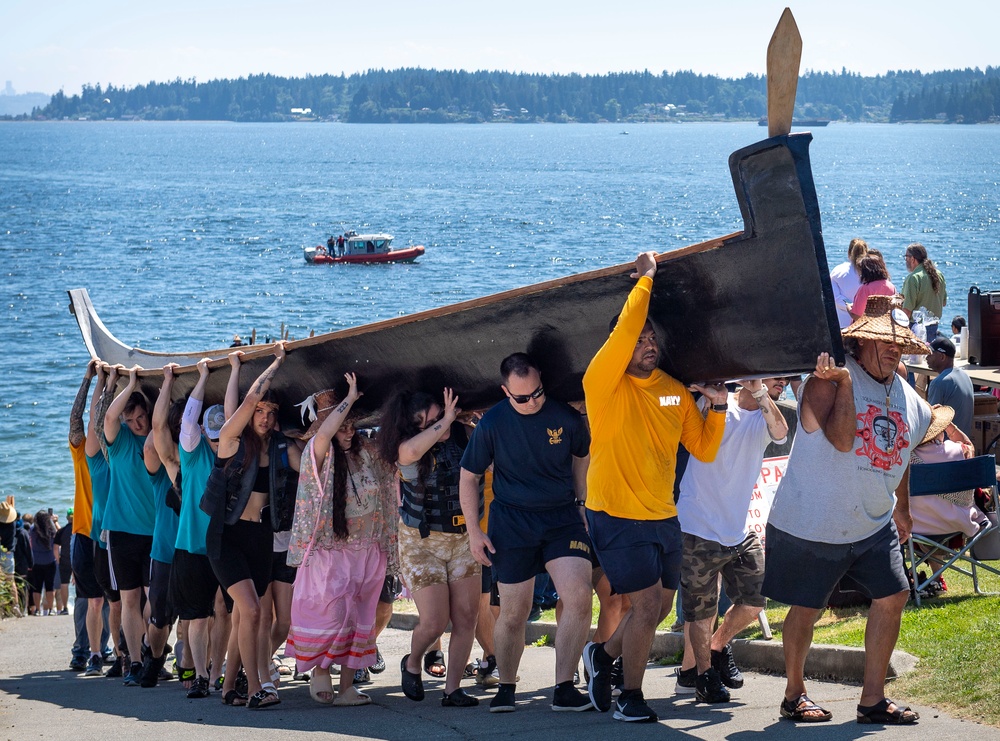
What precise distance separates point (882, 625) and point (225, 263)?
62.2 metres

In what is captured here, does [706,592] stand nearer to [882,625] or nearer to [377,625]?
[882,625]

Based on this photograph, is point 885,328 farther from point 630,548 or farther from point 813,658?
point 813,658

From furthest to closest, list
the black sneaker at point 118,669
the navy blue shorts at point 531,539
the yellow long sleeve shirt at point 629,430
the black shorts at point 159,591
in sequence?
the black sneaker at point 118,669 < the black shorts at point 159,591 < the navy blue shorts at point 531,539 < the yellow long sleeve shirt at point 629,430

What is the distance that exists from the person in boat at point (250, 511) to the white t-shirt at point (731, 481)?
232 cm

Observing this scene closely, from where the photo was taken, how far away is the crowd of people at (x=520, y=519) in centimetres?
571

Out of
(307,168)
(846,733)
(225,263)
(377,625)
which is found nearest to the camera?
(846,733)

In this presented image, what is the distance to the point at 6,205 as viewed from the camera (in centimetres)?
9825

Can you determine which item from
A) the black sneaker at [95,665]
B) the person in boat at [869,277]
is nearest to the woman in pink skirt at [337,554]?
the black sneaker at [95,665]

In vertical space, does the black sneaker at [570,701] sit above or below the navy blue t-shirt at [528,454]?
below

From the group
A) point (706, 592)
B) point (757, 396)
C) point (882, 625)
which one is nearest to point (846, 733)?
point (882, 625)

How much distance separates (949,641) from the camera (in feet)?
21.2

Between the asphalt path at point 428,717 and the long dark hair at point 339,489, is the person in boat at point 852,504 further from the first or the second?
the long dark hair at point 339,489

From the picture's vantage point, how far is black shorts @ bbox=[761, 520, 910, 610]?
18.6 feet

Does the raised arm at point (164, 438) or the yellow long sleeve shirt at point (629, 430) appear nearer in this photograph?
the yellow long sleeve shirt at point (629, 430)
